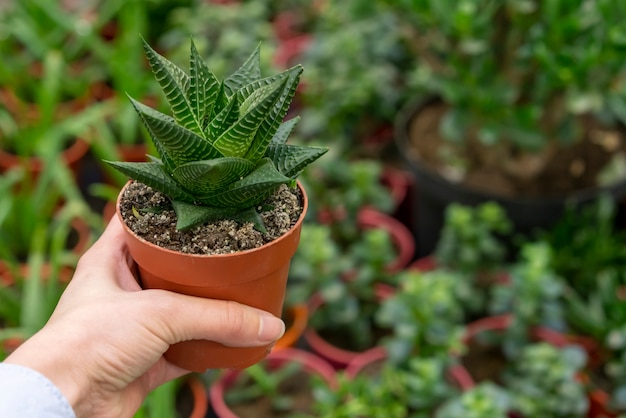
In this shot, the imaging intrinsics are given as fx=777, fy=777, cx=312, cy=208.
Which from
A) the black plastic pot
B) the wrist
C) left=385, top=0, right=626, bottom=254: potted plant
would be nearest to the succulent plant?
the wrist

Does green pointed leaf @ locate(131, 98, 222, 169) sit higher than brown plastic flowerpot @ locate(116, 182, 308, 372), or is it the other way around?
green pointed leaf @ locate(131, 98, 222, 169)

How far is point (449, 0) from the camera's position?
1996mm

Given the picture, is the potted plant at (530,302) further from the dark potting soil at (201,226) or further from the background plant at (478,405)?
the dark potting soil at (201,226)

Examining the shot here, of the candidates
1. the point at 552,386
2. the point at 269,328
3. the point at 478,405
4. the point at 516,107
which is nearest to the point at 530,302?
the point at 552,386

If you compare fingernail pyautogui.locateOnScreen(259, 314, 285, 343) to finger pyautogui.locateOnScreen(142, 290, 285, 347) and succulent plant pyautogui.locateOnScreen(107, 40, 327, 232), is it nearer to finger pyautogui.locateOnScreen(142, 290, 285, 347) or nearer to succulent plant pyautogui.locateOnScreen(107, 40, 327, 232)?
finger pyautogui.locateOnScreen(142, 290, 285, 347)

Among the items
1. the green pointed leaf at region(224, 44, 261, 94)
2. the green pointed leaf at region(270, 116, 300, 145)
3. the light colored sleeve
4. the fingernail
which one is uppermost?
the green pointed leaf at region(224, 44, 261, 94)

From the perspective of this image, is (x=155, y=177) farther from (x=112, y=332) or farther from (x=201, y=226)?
(x=112, y=332)

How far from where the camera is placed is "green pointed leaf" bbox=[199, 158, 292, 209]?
969 mm

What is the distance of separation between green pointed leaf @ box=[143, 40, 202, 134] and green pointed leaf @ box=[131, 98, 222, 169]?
33mm

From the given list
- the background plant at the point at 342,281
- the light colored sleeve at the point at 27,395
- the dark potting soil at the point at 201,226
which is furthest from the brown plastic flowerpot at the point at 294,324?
the light colored sleeve at the point at 27,395

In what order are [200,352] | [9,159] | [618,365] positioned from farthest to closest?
[9,159] → [618,365] → [200,352]

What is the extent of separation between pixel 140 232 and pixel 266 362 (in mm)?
945

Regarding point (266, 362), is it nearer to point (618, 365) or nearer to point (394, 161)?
point (618, 365)

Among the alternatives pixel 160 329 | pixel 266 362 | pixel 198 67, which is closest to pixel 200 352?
pixel 160 329
